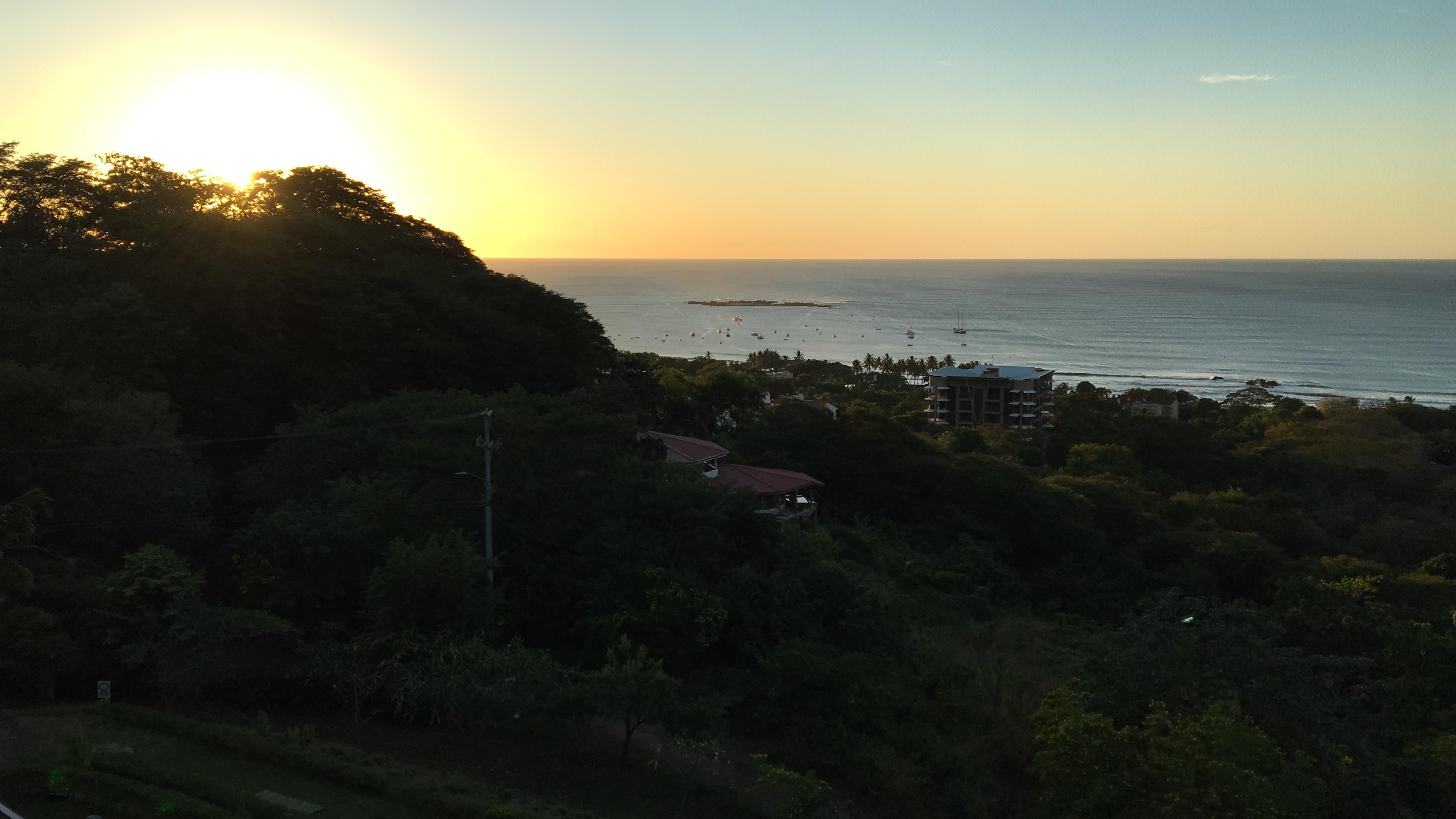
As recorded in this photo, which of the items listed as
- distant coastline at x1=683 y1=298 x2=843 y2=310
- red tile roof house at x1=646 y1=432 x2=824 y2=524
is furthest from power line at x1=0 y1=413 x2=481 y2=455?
distant coastline at x1=683 y1=298 x2=843 y2=310

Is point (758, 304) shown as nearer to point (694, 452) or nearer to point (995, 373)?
point (995, 373)

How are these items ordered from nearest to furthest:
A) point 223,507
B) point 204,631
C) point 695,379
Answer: point 204,631 < point 223,507 < point 695,379

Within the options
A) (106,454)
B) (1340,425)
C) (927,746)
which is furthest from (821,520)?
(1340,425)

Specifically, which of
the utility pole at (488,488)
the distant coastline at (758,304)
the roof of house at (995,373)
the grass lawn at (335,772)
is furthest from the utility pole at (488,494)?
the distant coastline at (758,304)

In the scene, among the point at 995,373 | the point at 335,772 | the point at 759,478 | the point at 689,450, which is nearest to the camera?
the point at 335,772

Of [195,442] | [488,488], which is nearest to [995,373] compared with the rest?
[488,488]

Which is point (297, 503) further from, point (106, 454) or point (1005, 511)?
point (1005, 511)
